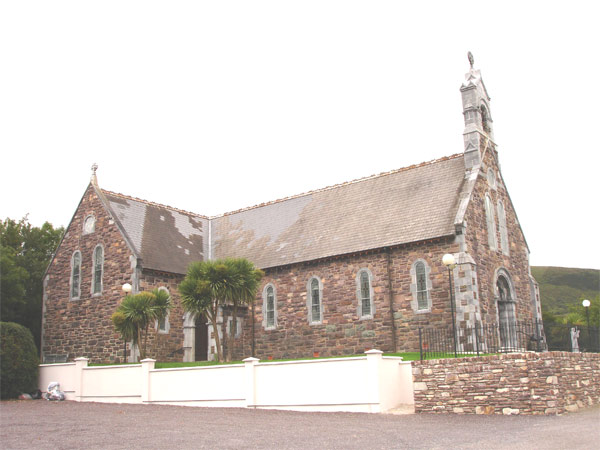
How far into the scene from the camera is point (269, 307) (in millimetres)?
31859

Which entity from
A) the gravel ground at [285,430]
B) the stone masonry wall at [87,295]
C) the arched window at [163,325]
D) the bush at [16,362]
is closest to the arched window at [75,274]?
the stone masonry wall at [87,295]

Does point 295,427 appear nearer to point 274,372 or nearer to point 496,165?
point 274,372

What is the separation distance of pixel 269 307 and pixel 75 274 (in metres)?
10.9

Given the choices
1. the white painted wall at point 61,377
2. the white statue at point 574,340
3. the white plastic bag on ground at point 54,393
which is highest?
the white statue at point 574,340

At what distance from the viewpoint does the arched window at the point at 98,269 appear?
3238 cm

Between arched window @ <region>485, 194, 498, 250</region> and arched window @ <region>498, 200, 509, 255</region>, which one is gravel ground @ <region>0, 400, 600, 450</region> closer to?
arched window @ <region>485, 194, 498, 250</region>

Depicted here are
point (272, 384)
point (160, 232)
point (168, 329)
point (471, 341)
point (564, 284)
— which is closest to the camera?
point (272, 384)

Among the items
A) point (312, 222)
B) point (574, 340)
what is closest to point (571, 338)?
point (574, 340)

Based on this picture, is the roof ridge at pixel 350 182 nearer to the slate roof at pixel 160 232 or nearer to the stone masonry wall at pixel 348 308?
the slate roof at pixel 160 232

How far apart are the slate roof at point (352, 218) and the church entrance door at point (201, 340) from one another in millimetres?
4252

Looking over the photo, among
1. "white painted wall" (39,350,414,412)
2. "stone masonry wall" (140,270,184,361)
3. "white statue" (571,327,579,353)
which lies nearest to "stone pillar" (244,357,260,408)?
"white painted wall" (39,350,414,412)

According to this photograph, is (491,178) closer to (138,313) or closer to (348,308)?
(348,308)

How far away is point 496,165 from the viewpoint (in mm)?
31078

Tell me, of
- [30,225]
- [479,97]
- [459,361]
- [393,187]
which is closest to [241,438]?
[459,361]
